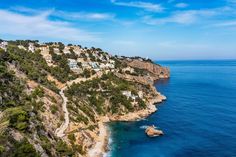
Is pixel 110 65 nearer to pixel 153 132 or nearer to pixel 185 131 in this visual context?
pixel 185 131

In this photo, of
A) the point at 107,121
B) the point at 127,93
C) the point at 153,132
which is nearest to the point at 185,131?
the point at 153,132

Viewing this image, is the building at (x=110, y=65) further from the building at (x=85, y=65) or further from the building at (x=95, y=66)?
the building at (x=85, y=65)

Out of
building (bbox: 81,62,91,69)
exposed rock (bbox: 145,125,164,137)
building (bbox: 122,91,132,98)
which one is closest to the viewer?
exposed rock (bbox: 145,125,164,137)

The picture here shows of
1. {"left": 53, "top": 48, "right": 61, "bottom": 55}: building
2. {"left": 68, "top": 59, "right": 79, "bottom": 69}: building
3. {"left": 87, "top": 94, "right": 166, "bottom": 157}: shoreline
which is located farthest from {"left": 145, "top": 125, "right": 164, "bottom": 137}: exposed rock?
{"left": 53, "top": 48, "right": 61, "bottom": 55}: building

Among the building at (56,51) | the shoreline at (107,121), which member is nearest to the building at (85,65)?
the building at (56,51)

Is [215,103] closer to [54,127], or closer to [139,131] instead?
[139,131]

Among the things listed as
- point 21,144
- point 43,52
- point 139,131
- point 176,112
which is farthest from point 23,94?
point 43,52

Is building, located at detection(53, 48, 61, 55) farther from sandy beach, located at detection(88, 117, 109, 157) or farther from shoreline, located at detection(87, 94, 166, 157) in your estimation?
sandy beach, located at detection(88, 117, 109, 157)
